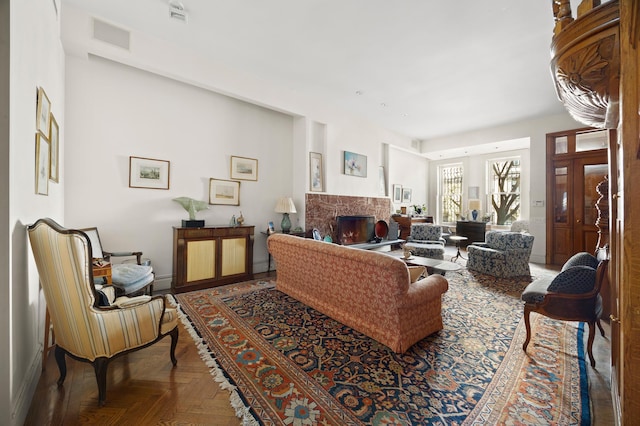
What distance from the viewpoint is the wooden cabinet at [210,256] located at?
371cm

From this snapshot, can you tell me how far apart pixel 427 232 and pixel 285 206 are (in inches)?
143

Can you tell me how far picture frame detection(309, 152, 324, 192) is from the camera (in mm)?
5410

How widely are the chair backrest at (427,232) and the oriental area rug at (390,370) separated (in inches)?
130

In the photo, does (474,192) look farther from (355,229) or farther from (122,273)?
(122,273)

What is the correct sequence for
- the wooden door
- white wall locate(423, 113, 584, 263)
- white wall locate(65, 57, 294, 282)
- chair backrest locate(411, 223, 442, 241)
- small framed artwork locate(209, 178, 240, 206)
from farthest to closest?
chair backrest locate(411, 223, 442, 241) → white wall locate(423, 113, 584, 263) → the wooden door → small framed artwork locate(209, 178, 240, 206) → white wall locate(65, 57, 294, 282)

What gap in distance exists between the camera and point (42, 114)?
1.98 m

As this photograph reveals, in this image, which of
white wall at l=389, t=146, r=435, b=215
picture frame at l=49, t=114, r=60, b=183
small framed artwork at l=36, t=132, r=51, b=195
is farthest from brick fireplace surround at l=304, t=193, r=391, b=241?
small framed artwork at l=36, t=132, r=51, b=195

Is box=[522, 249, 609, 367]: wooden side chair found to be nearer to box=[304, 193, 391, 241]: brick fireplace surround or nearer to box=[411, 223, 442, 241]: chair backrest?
box=[304, 193, 391, 241]: brick fireplace surround

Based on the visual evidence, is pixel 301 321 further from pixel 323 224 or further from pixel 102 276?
pixel 323 224

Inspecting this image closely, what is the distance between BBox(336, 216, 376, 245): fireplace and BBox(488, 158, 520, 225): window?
433 centimetres

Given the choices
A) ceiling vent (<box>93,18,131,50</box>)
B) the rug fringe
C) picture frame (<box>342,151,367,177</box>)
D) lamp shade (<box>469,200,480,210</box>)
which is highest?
ceiling vent (<box>93,18,131,50</box>)

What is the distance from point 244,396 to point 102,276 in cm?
175

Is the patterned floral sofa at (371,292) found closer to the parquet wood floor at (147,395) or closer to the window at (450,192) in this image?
the parquet wood floor at (147,395)

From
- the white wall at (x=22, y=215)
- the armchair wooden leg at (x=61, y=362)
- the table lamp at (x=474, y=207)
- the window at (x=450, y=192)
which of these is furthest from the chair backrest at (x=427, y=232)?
the white wall at (x=22, y=215)
